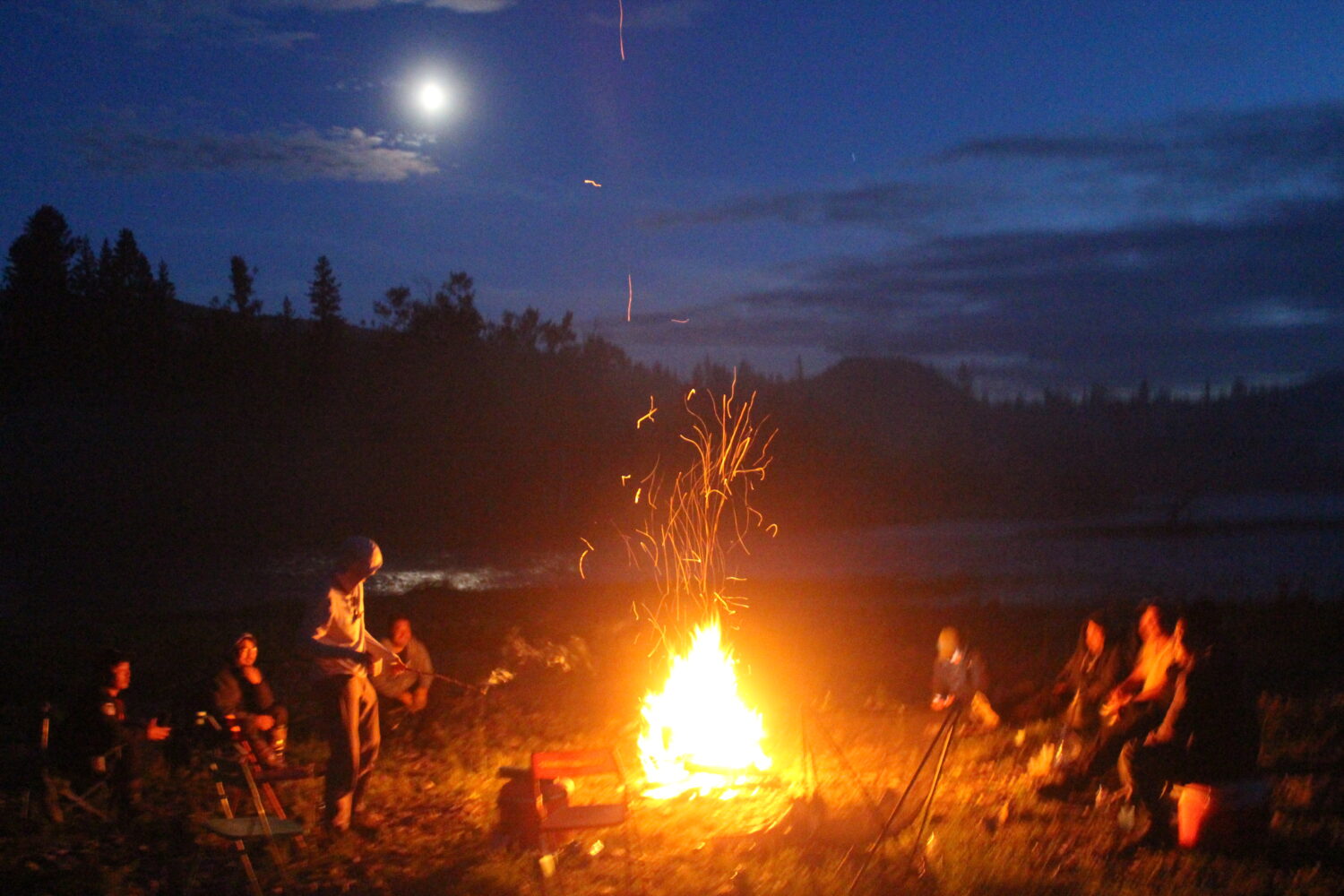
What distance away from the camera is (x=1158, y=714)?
231 inches

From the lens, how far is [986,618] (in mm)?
20203

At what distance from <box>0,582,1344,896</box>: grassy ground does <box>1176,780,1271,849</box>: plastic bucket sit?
96 mm

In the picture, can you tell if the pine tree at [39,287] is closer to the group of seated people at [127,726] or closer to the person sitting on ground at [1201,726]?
the group of seated people at [127,726]

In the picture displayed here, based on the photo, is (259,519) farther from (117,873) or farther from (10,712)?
(117,873)

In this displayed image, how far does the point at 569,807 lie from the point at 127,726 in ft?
9.45

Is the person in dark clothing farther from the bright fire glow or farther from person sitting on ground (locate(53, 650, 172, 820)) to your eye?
person sitting on ground (locate(53, 650, 172, 820))

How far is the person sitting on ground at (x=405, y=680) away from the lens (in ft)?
26.5

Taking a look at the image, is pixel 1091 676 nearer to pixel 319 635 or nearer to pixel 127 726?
pixel 319 635

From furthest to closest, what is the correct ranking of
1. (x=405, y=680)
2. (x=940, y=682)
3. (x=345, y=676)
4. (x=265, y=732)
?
(x=940, y=682), (x=405, y=680), (x=265, y=732), (x=345, y=676)

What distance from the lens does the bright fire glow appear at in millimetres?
7207

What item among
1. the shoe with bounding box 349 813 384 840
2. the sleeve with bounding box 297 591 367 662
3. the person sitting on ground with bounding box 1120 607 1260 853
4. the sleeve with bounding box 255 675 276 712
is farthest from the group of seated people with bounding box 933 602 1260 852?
the sleeve with bounding box 255 675 276 712

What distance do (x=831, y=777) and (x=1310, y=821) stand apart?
9.52 feet

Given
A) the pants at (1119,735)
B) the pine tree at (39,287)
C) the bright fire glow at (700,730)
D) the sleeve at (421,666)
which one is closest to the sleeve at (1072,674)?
the pants at (1119,735)

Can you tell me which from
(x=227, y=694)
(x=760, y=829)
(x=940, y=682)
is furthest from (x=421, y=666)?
(x=940, y=682)
